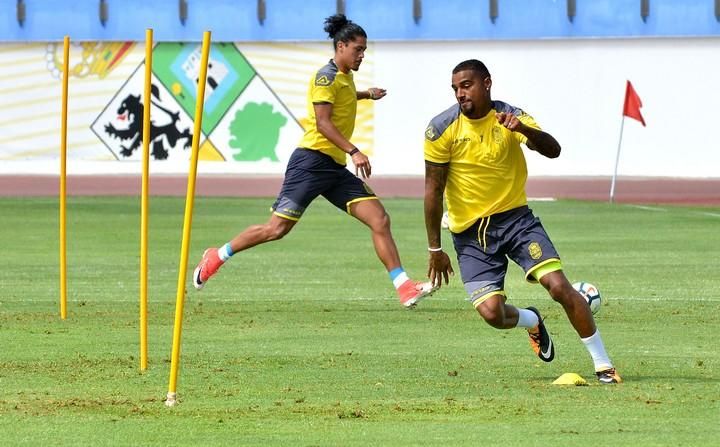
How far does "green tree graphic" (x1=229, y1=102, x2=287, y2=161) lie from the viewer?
46.7 meters

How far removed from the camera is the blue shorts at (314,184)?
13.2 metres

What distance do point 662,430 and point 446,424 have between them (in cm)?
110

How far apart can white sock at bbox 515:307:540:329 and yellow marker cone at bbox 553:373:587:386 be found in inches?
22.5

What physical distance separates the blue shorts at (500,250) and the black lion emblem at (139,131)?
37113 millimetres

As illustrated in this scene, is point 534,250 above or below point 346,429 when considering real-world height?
above

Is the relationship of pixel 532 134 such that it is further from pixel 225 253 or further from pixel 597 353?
pixel 225 253

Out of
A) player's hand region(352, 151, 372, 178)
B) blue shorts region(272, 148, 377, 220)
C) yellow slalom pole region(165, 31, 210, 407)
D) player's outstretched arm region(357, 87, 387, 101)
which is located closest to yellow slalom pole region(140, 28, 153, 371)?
yellow slalom pole region(165, 31, 210, 407)

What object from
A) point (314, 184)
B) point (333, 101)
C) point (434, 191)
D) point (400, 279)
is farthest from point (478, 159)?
point (314, 184)

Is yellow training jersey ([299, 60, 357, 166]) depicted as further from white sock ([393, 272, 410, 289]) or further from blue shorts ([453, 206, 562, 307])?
blue shorts ([453, 206, 562, 307])

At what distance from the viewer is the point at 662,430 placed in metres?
7.85

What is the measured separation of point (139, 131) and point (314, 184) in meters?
34.7

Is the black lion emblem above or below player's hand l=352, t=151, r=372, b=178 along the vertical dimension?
below

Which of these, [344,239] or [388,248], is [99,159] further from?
[388,248]

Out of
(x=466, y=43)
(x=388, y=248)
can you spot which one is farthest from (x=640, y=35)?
(x=388, y=248)
